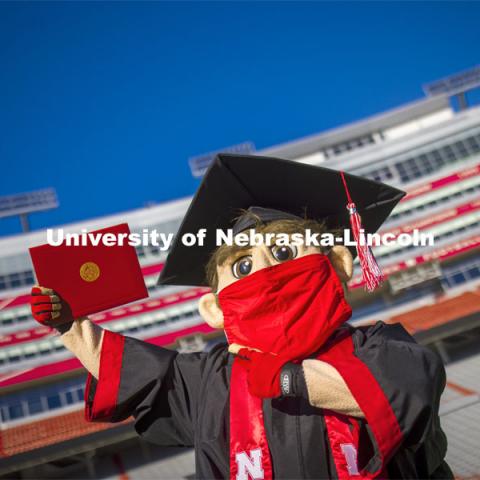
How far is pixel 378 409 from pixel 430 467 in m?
0.58

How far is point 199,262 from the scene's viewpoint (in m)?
2.72

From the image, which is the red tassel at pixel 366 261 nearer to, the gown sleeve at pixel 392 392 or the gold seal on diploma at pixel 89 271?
the gown sleeve at pixel 392 392

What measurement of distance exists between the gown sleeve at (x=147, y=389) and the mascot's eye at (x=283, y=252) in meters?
0.77

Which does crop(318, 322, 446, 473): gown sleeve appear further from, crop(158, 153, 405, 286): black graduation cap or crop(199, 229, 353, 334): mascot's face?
crop(158, 153, 405, 286): black graduation cap

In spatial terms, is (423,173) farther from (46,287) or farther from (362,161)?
(46,287)

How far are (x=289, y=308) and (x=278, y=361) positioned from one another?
29cm

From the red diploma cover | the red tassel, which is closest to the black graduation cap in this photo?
the red tassel

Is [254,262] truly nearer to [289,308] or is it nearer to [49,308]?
[289,308]

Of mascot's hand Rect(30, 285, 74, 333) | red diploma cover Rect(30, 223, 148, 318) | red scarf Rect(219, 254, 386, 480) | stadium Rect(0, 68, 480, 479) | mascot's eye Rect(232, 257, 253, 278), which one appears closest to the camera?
red scarf Rect(219, 254, 386, 480)

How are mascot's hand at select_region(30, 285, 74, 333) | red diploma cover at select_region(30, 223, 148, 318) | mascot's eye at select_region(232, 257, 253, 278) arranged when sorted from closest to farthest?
mascot's hand at select_region(30, 285, 74, 333) < red diploma cover at select_region(30, 223, 148, 318) < mascot's eye at select_region(232, 257, 253, 278)

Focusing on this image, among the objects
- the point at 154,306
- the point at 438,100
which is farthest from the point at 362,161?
the point at 154,306

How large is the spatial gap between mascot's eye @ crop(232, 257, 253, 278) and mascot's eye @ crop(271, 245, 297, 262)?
0.50ft

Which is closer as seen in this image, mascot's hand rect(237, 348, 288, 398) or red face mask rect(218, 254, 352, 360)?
mascot's hand rect(237, 348, 288, 398)

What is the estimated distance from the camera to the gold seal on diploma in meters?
2.26
